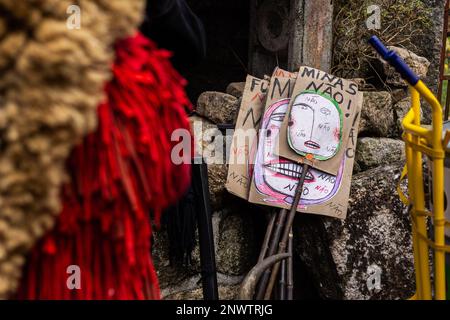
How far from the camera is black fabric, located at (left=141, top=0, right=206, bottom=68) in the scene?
1.09 metres

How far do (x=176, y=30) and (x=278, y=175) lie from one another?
52.0 inches

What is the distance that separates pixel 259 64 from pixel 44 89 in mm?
2663

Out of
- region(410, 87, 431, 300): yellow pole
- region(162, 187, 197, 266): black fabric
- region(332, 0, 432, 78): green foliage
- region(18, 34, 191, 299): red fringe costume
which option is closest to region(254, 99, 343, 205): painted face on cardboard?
region(162, 187, 197, 266): black fabric

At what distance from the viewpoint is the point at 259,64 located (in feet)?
11.0

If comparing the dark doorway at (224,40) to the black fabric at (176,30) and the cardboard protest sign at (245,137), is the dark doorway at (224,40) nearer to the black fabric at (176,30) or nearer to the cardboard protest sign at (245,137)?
the cardboard protest sign at (245,137)

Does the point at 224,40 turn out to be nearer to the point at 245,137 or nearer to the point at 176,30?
the point at 245,137

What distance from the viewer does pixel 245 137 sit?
243cm

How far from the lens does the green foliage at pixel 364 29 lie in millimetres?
2830

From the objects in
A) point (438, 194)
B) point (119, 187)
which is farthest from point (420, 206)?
point (119, 187)

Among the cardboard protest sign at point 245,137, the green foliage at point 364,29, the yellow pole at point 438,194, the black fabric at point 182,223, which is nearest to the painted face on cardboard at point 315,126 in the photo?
the cardboard protest sign at point 245,137

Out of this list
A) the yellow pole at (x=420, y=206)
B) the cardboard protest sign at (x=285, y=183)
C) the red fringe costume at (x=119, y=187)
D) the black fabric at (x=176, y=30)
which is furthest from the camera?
the cardboard protest sign at (x=285, y=183)

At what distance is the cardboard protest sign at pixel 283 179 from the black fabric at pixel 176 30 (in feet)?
3.95

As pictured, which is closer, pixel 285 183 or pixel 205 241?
pixel 205 241
